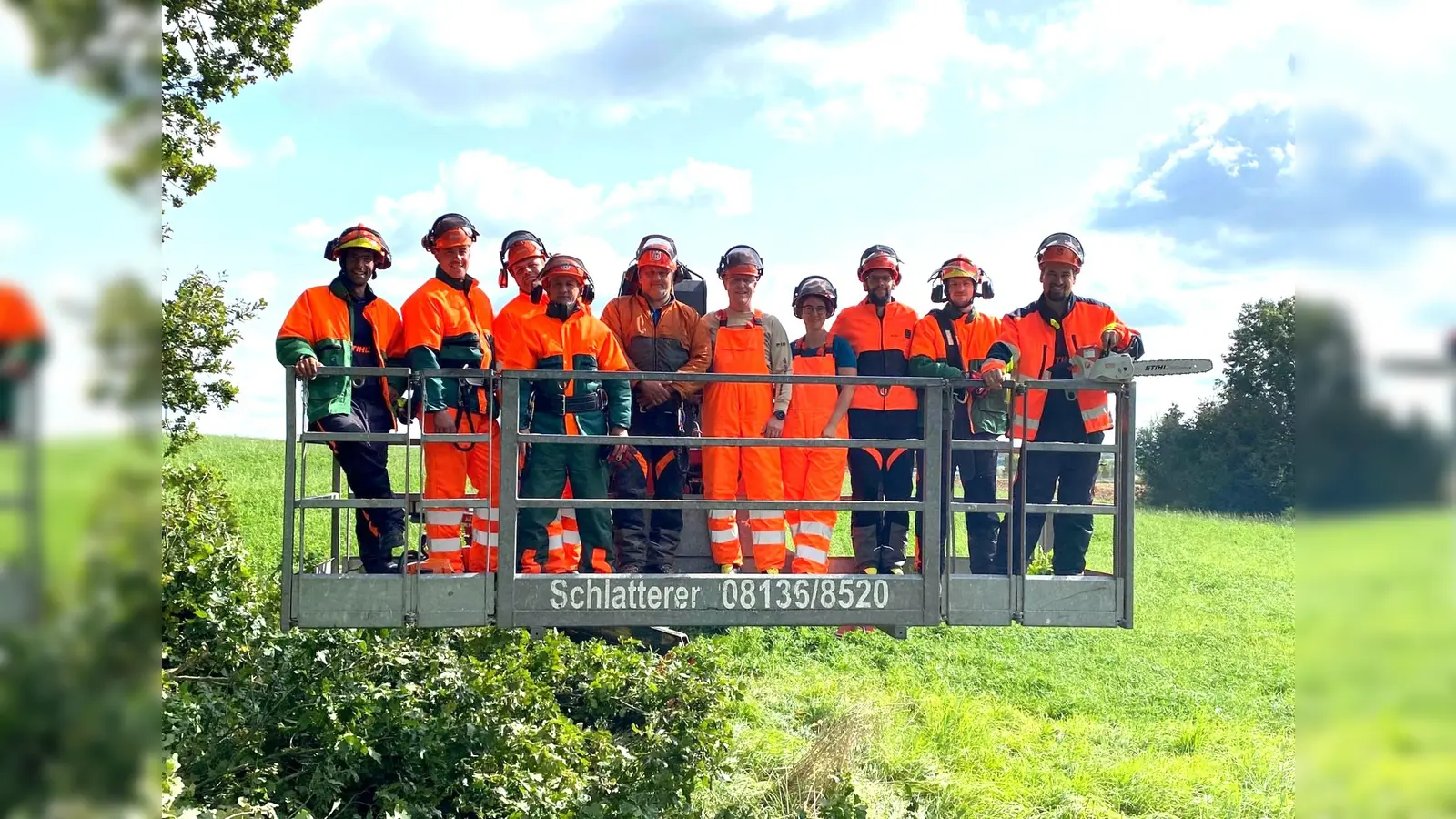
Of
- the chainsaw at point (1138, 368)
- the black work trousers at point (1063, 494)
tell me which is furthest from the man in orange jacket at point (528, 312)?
the chainsaw at point (1138, 368)

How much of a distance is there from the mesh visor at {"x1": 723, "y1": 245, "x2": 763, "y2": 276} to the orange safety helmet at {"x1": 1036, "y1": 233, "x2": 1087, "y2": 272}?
2077 mm

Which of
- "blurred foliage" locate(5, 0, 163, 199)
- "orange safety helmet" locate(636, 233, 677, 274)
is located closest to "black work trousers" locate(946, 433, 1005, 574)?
"orange safety helmet" locate(636, 233, 677, 274)

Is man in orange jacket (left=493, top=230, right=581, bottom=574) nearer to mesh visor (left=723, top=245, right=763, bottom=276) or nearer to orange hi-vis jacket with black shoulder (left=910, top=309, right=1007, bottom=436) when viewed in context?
mesh visor (left=723, top=245, right=763, bottom=276)

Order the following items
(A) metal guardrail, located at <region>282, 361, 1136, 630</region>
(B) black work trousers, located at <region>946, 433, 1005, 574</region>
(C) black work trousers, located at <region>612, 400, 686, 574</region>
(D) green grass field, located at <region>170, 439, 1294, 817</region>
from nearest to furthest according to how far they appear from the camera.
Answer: (A) metal guardrail, located at <region>282, 361, 1136, 630</region> < (C) black work trousers, located at <region>612, 400, 686, 574</region> < (B) black work trousers, located at <region>946, 433, 1005, 574</region> < (D) green grass field, located at <region>170, 439, 1294, 817</region>

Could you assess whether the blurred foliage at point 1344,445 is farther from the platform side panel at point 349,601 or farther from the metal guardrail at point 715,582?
the platform side panel at point 349,601

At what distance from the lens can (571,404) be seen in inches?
281

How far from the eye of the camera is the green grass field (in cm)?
1652

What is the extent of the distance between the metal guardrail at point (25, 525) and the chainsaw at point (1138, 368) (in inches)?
259

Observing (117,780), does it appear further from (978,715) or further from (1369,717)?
(978,715)

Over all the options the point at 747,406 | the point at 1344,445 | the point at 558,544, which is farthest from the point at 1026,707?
the point at 1344,445

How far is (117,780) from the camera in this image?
80cm

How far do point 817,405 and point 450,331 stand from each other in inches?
104

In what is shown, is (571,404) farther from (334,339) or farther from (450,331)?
(334,339)

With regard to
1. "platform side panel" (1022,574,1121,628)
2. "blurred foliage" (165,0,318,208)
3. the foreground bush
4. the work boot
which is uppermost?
"blurred foliage" (165,0,318,208)
